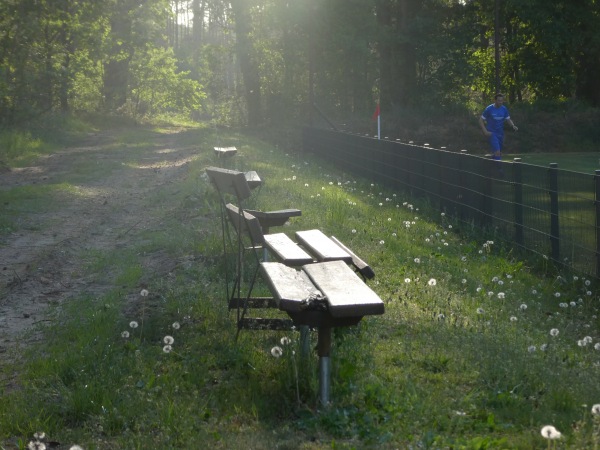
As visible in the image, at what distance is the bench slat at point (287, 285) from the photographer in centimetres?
539

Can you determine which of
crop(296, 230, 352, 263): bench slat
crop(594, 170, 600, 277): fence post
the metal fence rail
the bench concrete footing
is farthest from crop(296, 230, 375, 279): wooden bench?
the metal fence rail

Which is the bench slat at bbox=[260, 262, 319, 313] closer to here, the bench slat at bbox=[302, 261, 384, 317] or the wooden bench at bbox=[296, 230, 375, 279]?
the bench slat at bbox=[302, 261, 384, 317]

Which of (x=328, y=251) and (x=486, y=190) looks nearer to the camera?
(x=328, y=251)

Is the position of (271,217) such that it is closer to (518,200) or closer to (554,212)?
(554,212)

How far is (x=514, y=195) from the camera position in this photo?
12.0 m

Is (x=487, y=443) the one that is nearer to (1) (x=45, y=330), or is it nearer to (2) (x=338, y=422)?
(2) (x=338, y=422)

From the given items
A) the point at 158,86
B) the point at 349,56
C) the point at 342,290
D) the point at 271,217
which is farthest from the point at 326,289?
the point at 158,86

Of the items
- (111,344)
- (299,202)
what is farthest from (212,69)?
(111,344)

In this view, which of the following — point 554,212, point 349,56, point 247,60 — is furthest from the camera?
point 349,56

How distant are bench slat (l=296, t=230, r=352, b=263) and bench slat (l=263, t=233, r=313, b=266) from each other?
0.11 m

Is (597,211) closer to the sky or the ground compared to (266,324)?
closer to the sky

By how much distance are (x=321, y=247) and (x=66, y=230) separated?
21.0 ft

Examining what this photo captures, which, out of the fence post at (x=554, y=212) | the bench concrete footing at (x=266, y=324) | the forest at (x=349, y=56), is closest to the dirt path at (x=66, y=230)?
the bench concrete footing at (x=266, y=324)

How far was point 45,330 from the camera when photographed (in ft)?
24.9
